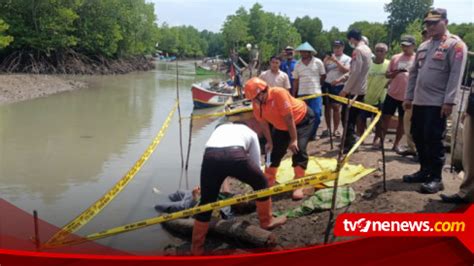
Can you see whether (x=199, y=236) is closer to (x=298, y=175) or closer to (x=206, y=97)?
(x=298, y=175)

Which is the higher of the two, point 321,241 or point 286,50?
point 286,50

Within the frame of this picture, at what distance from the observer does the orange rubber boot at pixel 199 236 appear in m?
3.69

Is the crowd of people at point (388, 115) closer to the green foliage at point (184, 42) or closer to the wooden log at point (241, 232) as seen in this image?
the wooden log at point (241, 232)

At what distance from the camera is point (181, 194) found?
18.4 feet

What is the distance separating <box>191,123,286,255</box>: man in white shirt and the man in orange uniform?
0.63 meters

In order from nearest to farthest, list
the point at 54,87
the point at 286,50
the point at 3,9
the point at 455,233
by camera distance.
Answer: the point at 455,233 → the point at 286,50 → the point at 54,87 → the point at 3,9

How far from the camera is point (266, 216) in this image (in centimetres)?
400

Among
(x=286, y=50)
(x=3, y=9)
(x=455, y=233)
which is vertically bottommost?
(x=455, y=233)

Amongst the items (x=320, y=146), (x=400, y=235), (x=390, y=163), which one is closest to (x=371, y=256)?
(x=400, y=235)

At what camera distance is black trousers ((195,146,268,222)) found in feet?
11.1

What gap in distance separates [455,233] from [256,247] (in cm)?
166

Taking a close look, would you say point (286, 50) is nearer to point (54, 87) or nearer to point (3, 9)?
point (54, 87)

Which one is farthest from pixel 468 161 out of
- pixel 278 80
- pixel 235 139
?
pixel 278 80

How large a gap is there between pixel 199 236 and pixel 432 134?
2445 mm
